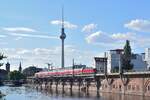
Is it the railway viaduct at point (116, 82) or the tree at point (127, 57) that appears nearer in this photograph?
the railway viaduct at point (116, 82)

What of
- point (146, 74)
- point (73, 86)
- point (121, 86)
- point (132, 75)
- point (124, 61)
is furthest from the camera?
point (73, 86)

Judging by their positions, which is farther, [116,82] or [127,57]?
[127,57]

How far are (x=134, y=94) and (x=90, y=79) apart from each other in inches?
1724

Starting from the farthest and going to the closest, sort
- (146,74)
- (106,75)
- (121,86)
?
(106,75) < (121,86) < (146,74)

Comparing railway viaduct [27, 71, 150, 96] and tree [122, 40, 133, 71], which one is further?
tree [122, 40, 133, 71]

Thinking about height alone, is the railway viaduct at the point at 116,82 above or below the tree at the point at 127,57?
below

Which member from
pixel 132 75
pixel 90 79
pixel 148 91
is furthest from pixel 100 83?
pixel 148 91

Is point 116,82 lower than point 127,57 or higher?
lower

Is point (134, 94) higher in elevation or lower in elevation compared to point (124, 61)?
lower

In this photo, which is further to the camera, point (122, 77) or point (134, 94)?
point (122, 77)

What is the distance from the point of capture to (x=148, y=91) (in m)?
123

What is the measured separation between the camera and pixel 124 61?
179 m

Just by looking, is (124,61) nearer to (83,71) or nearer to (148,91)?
(83,71)

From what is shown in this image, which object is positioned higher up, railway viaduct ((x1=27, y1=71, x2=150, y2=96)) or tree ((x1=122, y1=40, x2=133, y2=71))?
tree ((x1=122, y1=40, x2=133, y2=71))
